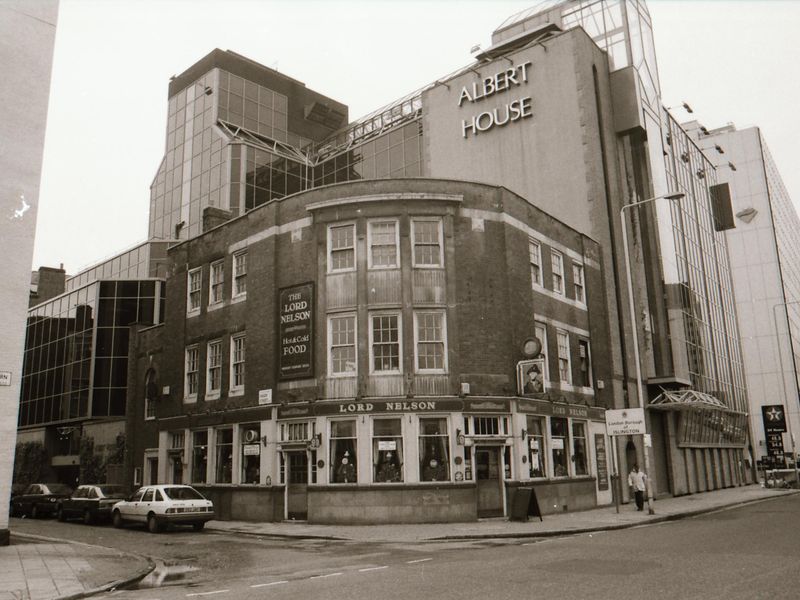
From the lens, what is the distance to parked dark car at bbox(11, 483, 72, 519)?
30531 millimetres

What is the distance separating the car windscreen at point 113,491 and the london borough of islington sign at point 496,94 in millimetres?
25276

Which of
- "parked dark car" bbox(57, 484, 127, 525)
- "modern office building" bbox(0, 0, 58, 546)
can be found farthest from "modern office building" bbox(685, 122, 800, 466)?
"modern office building" bbox(0, 0, 58, 546)

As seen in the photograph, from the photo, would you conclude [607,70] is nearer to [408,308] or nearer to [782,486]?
[408,308]

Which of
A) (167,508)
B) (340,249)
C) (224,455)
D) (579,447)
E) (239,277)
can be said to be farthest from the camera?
(239,277)

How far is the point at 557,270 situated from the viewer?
1208 inches

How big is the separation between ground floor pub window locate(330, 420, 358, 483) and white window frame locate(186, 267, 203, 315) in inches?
421

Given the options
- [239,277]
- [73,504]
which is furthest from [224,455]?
[239,277]

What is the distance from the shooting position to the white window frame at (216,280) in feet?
101

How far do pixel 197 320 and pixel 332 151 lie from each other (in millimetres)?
27787

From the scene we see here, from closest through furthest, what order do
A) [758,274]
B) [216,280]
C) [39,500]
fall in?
1. [39,500]
2. [216,280]
3. [758,274]

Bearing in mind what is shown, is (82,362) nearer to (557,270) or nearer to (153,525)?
(153,525)

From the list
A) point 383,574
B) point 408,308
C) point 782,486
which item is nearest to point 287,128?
point 408,308

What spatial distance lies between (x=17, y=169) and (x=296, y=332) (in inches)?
430

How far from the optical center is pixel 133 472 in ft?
110
